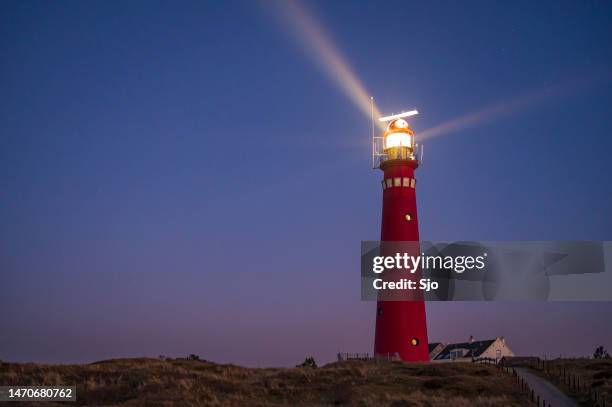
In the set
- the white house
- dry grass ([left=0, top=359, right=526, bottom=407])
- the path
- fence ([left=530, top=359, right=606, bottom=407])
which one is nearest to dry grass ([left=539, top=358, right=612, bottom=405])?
fence ([left=530, top=359, right=606, bottom=407])

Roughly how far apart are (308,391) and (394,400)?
5.86 metres

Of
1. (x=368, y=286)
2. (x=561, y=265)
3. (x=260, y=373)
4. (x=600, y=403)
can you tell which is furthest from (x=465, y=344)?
(x=600, y=403)

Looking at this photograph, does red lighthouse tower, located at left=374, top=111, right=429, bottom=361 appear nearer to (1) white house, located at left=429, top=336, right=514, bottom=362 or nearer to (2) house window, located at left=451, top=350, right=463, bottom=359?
(1) white house, located at left=429, top=336, right=514, bottom=362

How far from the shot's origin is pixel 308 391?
38062 mm

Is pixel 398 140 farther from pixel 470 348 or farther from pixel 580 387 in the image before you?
pixel 470 348

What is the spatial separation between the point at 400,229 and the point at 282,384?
1494 centimetres

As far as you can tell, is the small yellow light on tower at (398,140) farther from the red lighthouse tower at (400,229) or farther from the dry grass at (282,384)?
the dry grass at (282,384)

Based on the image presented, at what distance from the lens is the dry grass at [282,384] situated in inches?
1339

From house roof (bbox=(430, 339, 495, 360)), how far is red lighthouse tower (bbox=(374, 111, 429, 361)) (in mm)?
35588

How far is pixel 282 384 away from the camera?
130 ft

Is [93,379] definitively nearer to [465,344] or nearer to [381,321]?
[381,321]

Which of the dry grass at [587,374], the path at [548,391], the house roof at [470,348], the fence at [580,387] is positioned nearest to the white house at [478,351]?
the house roof at [470,348]

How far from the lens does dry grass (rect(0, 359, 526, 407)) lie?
34.0m

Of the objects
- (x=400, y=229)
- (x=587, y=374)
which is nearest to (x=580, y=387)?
(x=587, y=374)
